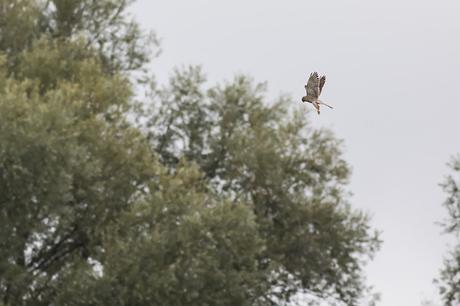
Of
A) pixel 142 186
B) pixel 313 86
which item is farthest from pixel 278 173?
pixel 313 86

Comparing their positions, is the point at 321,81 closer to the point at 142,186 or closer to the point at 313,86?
the point at 313,86

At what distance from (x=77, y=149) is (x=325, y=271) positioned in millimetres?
12129

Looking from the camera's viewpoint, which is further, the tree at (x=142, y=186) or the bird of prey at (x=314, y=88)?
the tree at (x=142, y=186)

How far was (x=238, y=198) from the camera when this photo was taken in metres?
40.2

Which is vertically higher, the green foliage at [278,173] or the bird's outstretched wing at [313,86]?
the green foliage at [278,173]

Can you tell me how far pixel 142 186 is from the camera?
126 feet

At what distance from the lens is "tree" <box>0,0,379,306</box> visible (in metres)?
34.6

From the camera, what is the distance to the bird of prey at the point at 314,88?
15617 mm

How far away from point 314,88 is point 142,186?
22933mm

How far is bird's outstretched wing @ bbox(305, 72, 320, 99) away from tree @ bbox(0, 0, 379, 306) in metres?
19.1

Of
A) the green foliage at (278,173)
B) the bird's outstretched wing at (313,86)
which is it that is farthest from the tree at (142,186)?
the bird's outstretched wing at (313,86)

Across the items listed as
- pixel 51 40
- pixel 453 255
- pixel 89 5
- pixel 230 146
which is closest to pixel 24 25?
pixel 51 40

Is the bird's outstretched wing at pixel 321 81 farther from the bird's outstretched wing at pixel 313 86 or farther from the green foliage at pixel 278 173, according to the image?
the green foliage at pixel 278 173

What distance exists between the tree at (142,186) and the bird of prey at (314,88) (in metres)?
19.1
